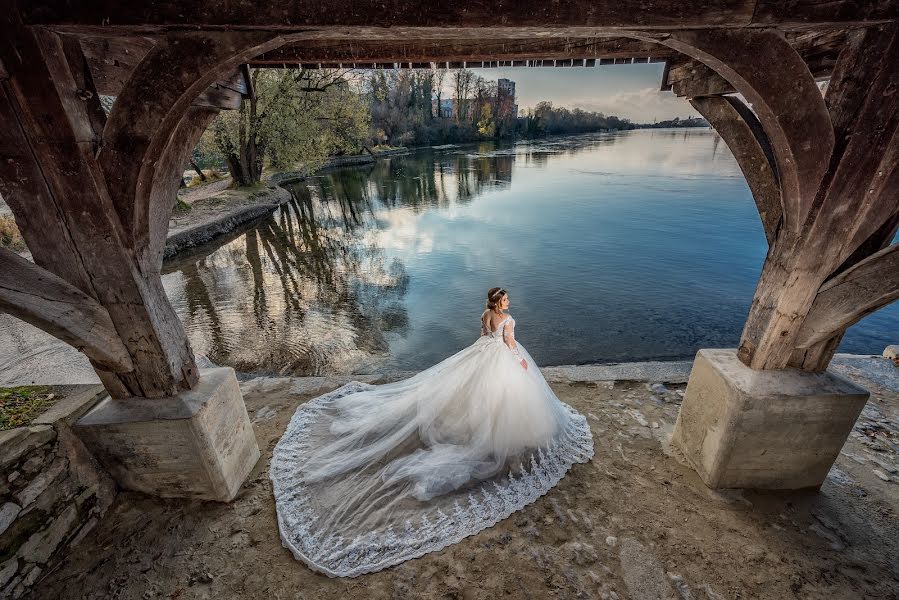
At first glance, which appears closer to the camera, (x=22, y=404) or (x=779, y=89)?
(x=779, y=89)

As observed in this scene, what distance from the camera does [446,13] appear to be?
204 centimetres

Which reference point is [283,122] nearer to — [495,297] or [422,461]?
[495,297]

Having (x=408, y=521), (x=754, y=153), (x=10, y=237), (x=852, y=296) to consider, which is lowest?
(x=408, y=521)

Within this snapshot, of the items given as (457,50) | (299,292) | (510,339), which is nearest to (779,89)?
Result: (457,50)

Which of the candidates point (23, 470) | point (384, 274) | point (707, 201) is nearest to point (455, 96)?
point (707, 201)

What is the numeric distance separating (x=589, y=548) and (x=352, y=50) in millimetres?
4508

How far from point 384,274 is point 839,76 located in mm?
9887

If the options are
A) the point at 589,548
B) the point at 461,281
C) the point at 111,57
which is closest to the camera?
the point at 111,57

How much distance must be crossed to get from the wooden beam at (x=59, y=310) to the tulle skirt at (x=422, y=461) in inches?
68.6

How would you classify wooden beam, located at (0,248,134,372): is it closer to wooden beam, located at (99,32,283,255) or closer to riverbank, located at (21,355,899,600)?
wooden beam, located at (99,32,283,255)

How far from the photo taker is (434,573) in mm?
2789

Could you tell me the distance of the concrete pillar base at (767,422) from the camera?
3.02 meters

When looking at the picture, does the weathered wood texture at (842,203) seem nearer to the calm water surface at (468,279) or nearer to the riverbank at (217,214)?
A: the calm water surface at (468,279)

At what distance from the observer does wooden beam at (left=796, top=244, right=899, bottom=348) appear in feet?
8.14
